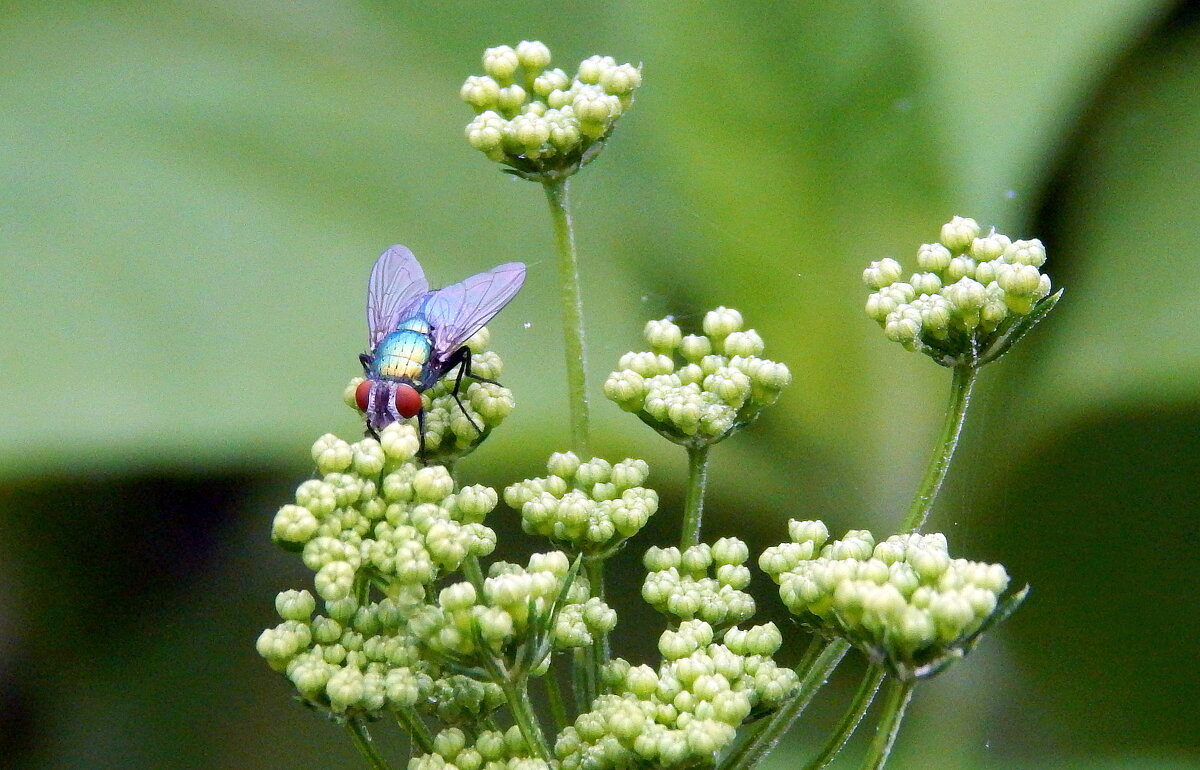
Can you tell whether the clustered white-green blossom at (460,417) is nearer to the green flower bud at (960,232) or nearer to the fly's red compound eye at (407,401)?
the fly's red compound eye at (407,401)

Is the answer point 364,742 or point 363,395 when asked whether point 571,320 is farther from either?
point 364,742

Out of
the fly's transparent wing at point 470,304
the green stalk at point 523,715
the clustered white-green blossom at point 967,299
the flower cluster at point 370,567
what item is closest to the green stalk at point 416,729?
the flower cluster at point 370,567

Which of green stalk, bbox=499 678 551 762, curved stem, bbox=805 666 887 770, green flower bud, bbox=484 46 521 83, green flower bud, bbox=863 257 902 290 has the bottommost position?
green stalk, bbox=499 678 551 762

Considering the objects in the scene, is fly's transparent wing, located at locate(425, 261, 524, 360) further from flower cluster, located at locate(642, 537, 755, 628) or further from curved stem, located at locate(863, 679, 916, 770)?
curved stem, located at locate(863, 679, 916, 770)

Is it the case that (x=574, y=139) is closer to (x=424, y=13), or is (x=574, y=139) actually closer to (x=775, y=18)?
(x=775, y=18)

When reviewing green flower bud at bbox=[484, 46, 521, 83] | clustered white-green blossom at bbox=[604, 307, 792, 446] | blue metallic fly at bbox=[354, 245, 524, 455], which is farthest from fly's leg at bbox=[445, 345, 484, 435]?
green flower bud at bbox=[484, 46, 521, 83]

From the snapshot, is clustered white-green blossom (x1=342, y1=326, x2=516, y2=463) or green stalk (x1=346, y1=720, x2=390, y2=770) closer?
green stalk (x1=346, y1=720, x2=390, y2=770)

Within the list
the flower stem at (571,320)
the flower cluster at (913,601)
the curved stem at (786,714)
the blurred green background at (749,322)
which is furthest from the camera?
the blurred green background at (749,322)
